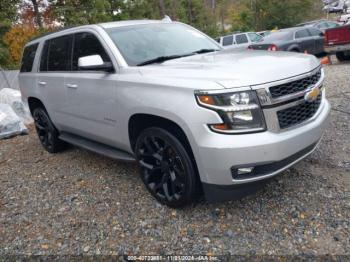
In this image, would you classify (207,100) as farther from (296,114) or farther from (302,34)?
(302,34)

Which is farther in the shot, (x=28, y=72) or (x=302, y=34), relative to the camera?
(x=302, y=34)

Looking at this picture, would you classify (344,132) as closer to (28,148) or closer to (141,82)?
(141,82)

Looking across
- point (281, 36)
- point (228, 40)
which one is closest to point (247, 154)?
point (281, 36)

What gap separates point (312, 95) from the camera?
3178 millimetres

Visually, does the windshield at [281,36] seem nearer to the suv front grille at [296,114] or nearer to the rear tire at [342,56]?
the rear tire at [342,56]

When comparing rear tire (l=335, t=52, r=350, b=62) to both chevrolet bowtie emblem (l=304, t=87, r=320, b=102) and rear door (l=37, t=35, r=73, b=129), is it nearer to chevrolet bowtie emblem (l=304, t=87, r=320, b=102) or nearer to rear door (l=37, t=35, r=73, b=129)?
chevrolet bowtie emblem (l=304, t=87, r=320, b=102)

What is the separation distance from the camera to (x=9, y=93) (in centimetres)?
866

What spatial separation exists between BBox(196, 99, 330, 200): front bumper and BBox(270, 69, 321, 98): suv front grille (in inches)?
12.5

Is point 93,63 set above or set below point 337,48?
above

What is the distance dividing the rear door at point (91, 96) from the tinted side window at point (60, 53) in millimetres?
172

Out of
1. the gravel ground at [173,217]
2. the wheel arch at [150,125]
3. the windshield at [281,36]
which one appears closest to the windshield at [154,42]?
the wheel arch at [150,125]

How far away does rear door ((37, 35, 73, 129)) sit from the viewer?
478 centimetres

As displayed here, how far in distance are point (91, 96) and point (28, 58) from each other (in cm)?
262

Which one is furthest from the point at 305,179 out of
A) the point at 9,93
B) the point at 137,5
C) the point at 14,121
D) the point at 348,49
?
the point at 137,5
